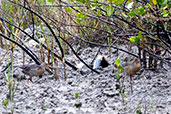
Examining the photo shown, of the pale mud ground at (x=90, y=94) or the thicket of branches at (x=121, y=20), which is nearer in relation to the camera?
the thicket of branches at (x=121, y=20)

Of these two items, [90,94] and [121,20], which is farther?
[121,20]

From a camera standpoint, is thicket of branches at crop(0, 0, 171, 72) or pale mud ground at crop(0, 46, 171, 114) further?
pale mud ground at crop(0, 46, 171, 114)

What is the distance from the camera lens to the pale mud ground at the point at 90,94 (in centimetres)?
241

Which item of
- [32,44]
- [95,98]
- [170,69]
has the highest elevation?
[32,44]

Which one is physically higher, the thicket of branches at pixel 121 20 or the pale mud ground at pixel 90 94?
the thicket of branches at pixel 121 20

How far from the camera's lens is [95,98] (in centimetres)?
271

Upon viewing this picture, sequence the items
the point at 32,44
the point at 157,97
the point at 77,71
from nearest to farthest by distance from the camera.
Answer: the point at 157,97 → the point at 77,71 → the point at 32,44

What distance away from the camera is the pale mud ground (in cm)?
241

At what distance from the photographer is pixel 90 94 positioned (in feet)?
9.37

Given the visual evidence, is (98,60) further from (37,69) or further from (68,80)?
(37,69)

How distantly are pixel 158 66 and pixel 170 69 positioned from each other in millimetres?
158

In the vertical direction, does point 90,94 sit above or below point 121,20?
below

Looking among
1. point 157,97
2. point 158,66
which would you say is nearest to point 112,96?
point 157,97

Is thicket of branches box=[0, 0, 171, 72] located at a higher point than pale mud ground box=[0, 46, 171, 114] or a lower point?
higher
